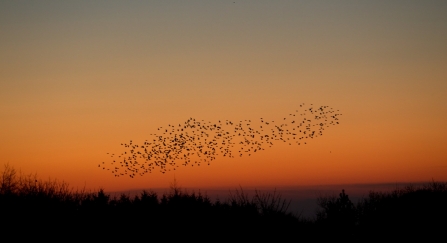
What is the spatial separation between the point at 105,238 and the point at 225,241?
31.0ft

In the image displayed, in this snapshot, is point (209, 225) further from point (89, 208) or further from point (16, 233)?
point (16, 233)

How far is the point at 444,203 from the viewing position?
7400cm

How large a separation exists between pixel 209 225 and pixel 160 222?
4520 millimetres

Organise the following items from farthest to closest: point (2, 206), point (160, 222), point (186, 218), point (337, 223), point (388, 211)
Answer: point (388, 211) < point (337, 223) < point (186, 218) < point (160, 222) < point (2, 206)

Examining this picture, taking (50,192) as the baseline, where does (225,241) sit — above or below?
below

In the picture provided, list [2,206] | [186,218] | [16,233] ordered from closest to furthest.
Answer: [16,233] → [2,206] → [186,218]

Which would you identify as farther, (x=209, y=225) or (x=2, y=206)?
(x=209, y=225)

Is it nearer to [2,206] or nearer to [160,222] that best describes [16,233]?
[2,206]

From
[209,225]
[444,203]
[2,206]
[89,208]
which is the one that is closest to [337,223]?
[444,203]

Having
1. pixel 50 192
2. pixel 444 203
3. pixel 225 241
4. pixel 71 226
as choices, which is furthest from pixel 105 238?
pixel 444 203

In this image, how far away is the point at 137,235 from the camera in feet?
134

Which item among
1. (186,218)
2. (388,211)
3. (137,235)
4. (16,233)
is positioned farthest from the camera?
(388,211)

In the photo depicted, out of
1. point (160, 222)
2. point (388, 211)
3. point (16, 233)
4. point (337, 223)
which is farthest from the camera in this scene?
point (388, 211)

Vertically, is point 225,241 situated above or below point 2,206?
below
